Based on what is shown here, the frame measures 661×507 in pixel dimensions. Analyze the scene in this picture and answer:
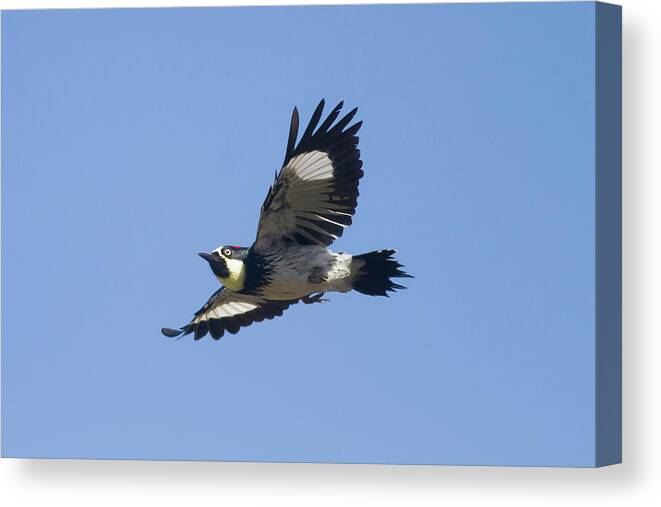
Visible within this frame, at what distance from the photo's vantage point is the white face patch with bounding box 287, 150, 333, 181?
6.71 m

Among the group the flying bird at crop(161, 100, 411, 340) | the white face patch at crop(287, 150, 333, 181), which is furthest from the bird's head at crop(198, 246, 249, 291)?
the white face patch at crop(287, 150, 333, 181)

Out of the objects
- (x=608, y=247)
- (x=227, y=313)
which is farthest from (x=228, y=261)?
(x=608, y=247)

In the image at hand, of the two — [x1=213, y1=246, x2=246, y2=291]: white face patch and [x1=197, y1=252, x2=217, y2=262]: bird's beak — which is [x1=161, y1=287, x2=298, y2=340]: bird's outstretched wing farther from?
[x1=197, y1=252, x2=217, y2=262]: bird's beak

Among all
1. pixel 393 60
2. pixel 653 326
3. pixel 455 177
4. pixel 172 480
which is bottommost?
pixel 172 480

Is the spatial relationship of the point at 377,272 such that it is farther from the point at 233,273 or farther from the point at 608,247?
the point at 608,247

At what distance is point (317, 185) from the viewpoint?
22.2ft

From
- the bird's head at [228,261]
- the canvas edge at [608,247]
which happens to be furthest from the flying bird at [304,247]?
the canvas edge at [608,247]

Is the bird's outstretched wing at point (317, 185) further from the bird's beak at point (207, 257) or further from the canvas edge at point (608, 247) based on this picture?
the canvas edge at point (608, 247)

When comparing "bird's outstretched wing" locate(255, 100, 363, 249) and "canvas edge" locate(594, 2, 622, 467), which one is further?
"bird's outstretched wing" locate(255, 100, 363, 249)

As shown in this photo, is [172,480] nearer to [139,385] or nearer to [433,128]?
[139,385]

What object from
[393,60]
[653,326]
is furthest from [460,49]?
[653,326]

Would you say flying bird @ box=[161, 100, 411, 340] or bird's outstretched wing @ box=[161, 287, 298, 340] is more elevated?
flying bird @ box=[161, 100, 411, 340]

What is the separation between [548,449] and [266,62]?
1929mm

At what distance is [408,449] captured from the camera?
22.2 ft
